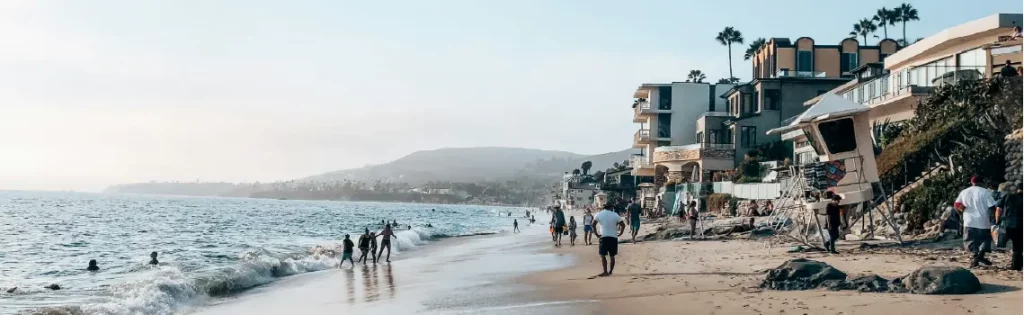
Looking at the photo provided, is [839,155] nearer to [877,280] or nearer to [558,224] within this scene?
[877,280]

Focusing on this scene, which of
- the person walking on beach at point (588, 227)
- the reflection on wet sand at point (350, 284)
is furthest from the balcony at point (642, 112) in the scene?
the reflection on wet sand at point (350, 284)

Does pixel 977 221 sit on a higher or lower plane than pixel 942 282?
higher

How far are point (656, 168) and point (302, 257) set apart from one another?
39.0m

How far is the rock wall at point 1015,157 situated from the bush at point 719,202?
80.1 ft

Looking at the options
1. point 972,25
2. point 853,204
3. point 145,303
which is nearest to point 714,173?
point 972,25

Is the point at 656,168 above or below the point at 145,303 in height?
above

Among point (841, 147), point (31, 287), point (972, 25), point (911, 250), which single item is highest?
point (972, 25)

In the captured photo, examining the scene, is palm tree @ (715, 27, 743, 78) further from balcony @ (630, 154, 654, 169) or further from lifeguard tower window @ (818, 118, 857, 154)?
lifeguard tower window @ (818, 118, 857, 154)

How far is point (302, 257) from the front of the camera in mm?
29656

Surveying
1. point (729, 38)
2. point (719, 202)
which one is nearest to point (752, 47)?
point (729, 38)

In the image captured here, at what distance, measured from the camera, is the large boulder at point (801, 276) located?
11578mm

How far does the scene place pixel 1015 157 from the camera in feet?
58.9

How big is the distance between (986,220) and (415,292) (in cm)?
966

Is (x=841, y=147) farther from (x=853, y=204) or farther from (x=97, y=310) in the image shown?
(x=97, y=310)
